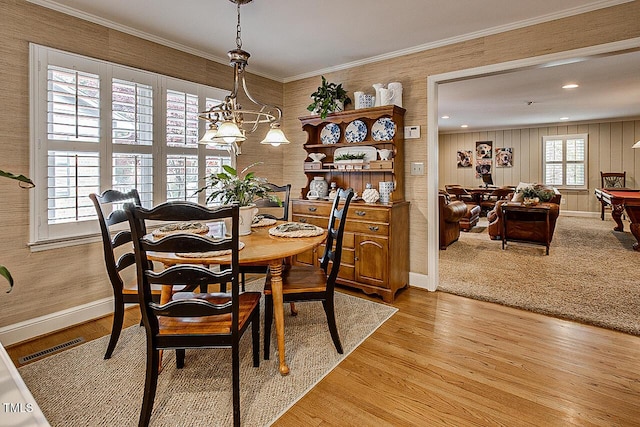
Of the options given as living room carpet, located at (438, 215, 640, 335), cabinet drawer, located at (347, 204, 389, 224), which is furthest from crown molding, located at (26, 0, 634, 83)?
living room carpet, located at (438, 215, 640, 335)

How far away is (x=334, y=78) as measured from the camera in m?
4.20

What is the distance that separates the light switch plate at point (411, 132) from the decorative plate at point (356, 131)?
466 millimetres

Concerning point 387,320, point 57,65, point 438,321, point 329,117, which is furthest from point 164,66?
point 438,321

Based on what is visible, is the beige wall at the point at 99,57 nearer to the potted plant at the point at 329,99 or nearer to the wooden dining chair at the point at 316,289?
the potted plant at the point at 329,99

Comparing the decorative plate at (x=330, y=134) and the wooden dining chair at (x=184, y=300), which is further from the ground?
the decorative plate at (x=330, y=134)

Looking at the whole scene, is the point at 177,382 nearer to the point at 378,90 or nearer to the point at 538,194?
the point at 378,90

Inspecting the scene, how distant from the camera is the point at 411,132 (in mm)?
3619

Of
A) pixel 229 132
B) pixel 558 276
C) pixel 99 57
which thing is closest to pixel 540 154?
pixel 558 276

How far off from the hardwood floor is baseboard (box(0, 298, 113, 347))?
0.28ft

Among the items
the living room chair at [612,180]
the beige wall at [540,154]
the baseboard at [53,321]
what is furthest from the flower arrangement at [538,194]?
the baseboard at [53,321]

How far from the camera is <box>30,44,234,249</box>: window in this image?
8.48 ft

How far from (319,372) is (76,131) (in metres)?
2.61

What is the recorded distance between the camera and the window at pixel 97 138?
8.48ft

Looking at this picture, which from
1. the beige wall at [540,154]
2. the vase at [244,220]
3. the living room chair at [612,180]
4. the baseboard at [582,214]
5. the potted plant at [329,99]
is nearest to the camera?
the vase at [244,220]
